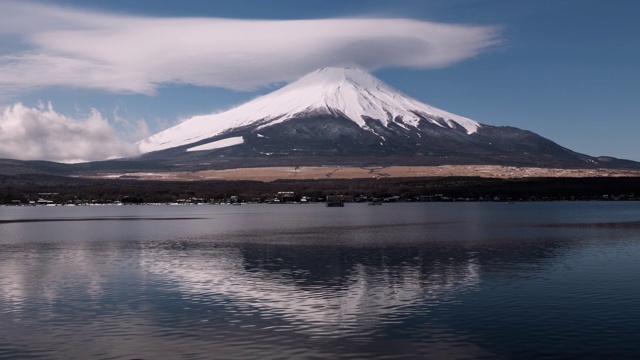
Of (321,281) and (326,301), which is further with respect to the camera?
(321,281)

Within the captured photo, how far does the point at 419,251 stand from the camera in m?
57.3

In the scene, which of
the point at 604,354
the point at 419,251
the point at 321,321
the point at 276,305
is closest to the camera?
the point at 604,354

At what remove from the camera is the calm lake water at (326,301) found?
24844 mm

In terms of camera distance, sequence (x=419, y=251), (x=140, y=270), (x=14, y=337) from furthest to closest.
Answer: (x=419, y=251) → (x=140, y=270) → (x=14, y=337)

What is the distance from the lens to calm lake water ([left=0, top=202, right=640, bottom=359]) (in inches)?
978

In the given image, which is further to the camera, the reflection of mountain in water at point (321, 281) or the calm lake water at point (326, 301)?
the reflection of mountain in water at point (321, 281)

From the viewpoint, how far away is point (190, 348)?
24.9 meters

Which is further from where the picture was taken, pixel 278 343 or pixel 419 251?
pixel 419 251

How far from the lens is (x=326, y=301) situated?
33656 mm

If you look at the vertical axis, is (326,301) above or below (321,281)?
below

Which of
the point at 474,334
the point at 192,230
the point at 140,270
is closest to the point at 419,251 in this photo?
the point at 140,270

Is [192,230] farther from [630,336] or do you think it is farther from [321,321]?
[630,336]

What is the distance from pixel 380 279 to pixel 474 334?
575 inches

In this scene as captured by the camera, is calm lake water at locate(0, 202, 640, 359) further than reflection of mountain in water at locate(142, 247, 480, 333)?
No
